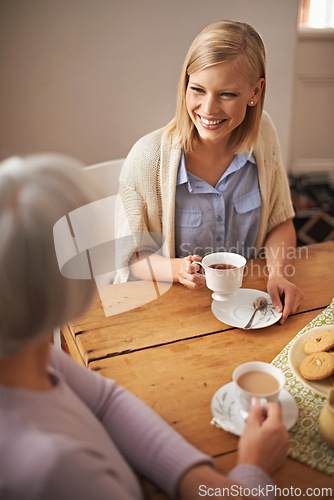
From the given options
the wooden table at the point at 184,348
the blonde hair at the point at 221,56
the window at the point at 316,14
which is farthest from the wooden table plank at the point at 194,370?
the window at the point at 316,14

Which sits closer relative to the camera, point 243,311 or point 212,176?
point 243,311

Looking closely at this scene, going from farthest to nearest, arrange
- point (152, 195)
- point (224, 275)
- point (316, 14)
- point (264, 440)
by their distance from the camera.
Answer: point (316, 14) → point (152, 195) → point (224, 275) → point (264, 440)

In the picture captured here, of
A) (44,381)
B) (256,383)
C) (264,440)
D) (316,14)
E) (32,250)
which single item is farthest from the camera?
(316,14)

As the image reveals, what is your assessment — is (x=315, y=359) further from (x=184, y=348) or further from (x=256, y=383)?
(x=184, y=348)

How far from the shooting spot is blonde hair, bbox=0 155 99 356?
1.69ft

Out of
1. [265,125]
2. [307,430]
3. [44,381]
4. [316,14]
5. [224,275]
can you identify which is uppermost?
[316,14]

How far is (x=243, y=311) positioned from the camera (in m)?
1.24

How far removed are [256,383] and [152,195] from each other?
875 millimetres

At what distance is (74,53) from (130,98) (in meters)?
0.43

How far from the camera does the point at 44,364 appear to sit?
642 millimetres

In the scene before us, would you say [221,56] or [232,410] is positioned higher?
[221,56]

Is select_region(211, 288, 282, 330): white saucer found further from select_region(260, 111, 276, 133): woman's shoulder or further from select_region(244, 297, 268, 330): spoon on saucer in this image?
select_region(260, 111, 276, 133): woman's shoulder

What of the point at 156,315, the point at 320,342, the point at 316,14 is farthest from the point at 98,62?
the point at 320,342

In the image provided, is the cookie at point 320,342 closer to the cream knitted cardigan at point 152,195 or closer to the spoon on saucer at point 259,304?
the spoon on saucer at point 259,304
